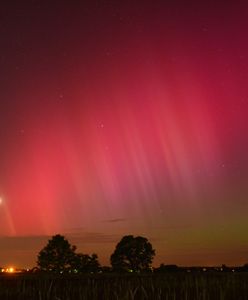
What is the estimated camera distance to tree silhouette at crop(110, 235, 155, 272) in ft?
417

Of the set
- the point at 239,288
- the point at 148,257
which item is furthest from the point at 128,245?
the point at 239,288

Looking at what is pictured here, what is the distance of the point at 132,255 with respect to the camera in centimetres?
12875

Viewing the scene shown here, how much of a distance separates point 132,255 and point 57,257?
1571 centimetres

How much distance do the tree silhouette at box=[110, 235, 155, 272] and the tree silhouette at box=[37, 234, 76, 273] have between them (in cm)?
918

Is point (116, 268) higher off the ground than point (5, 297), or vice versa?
point (116, 268)

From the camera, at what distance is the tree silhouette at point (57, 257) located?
130 m

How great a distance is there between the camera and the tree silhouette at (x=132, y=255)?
127062 mm

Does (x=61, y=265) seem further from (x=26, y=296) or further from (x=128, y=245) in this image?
(x=26, y=296)

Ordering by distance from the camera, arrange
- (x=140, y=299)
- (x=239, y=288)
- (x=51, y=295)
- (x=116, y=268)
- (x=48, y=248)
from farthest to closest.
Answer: (x=48, y=248)
(x=116, y=268)
(x=239, y=288)
(x=51, y=295)
(x=140, y=299)

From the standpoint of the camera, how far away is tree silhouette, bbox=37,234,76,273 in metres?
130

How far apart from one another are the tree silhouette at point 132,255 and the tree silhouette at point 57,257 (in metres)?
9.18

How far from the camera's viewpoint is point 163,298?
27.1m

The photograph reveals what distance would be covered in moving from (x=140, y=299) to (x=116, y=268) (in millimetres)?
100427

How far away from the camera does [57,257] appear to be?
131 m
